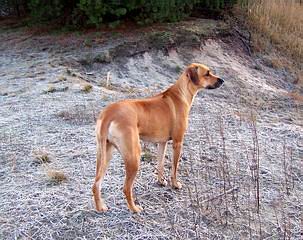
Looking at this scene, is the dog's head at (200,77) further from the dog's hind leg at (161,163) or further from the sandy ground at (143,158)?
the sandy ground at (143,158)

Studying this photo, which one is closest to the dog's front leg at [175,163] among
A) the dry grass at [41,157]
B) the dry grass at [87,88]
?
the dry grass at [41,157]

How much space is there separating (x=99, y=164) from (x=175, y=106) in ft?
3.72

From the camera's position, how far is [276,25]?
45.2ft

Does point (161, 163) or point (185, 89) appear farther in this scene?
point (185, 89)

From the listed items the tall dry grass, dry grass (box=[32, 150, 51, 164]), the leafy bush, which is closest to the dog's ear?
dry grass (box=[32, 150, 51, 164])

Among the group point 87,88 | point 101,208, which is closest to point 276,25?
point 87,88

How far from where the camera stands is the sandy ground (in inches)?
185

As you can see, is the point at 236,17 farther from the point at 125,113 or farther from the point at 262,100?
the point at 125,113

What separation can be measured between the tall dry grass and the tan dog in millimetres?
7908

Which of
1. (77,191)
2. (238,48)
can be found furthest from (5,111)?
(238,48)

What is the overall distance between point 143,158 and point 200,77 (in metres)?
1.18

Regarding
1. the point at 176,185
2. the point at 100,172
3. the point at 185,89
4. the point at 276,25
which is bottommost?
the point at 276,25

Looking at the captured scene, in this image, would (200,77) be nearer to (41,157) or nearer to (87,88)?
(41,157)

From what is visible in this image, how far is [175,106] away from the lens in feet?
17.5
